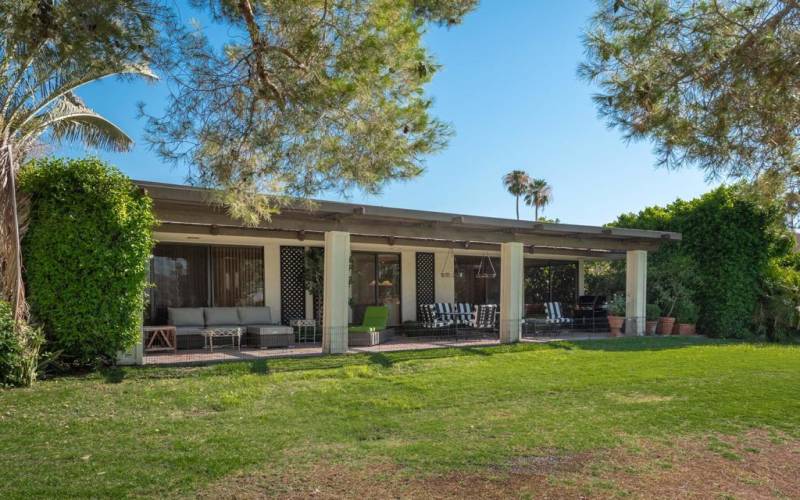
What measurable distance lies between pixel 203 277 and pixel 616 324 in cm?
1156

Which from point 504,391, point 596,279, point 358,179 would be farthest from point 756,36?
→ point 596,279

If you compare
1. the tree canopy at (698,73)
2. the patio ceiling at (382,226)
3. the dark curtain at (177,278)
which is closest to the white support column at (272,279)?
the patio ceiling at (382,226)

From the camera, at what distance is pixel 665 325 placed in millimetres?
16688

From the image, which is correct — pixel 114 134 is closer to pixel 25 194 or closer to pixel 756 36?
pixel 25 194

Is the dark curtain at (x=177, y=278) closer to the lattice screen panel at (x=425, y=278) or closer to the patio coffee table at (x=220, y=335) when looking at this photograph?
the patio coffee table at (x=220, y=335)

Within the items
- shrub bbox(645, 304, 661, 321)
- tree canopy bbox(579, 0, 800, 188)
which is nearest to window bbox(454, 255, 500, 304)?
shrub bbox(645, 304, 661, 321)

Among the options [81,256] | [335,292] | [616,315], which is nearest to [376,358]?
[335,292]

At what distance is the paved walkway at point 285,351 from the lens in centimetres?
1026

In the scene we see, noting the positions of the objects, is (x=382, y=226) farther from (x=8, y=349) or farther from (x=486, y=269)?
(x=486, y=269)

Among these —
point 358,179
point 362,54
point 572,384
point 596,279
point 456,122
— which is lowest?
point 572,384

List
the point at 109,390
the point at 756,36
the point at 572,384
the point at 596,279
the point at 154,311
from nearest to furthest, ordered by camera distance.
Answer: the point at 756,36 < the point at 109,390 < the point at 572,384 < the point at 154,311 < the point at 596,279

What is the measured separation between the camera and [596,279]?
22.0 meters

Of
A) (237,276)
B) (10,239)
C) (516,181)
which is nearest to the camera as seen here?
(10,239)

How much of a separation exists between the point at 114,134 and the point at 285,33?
794 centimetres
